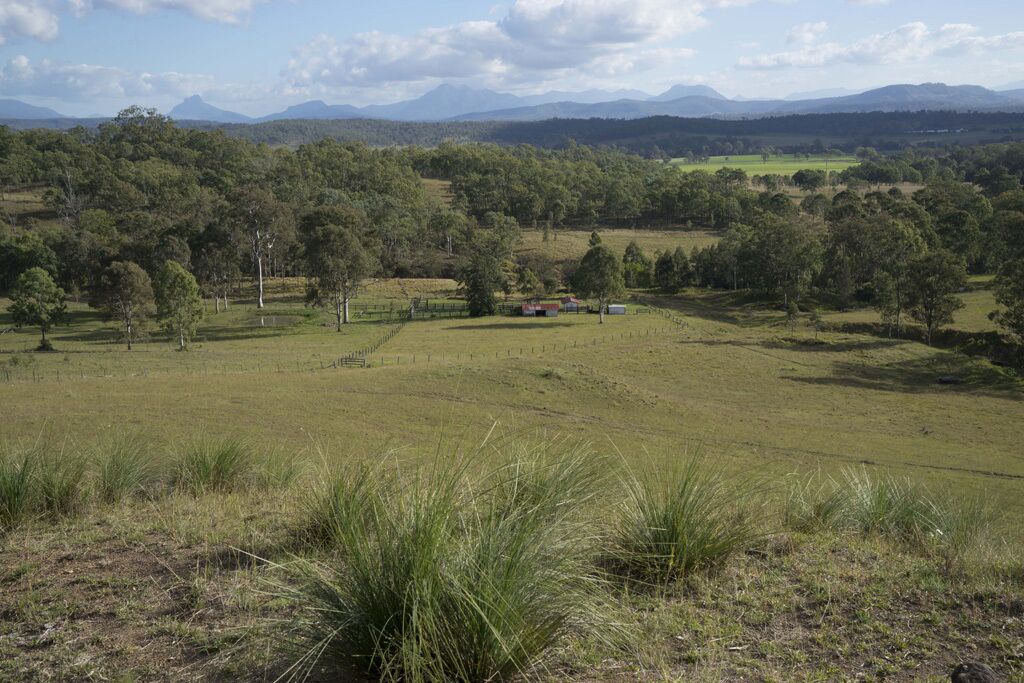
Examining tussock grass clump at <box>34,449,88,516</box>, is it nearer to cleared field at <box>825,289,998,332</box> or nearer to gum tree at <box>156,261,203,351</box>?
gum tree at <box>156,261,203,351</box>

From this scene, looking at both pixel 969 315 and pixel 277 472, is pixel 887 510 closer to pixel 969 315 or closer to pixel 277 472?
pixel 277 472

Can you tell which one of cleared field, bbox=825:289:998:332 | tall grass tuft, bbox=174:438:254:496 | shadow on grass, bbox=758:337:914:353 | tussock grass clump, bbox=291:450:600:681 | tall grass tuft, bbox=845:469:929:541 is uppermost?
tussock grass clump, bbox=291:450:600:681

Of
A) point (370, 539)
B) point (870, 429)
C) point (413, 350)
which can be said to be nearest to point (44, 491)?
point (370, 539)

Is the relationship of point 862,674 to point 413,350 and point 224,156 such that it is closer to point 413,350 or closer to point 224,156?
point 413,350

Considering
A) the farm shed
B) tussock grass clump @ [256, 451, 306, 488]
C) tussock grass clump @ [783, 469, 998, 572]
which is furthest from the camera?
the farm shed

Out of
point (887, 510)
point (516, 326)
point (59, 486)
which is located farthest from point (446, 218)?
point (887, 510)

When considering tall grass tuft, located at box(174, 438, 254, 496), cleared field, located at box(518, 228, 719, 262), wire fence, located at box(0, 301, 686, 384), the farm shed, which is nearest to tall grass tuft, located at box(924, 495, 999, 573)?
tall grass tuft, located at box(174, 438, 254, 496)

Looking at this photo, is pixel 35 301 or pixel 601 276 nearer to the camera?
pixel 35 301

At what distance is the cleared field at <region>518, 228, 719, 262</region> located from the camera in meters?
101

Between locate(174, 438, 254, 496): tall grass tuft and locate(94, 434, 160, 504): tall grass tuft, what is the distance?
1.13 ft

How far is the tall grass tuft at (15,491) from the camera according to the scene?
688cm

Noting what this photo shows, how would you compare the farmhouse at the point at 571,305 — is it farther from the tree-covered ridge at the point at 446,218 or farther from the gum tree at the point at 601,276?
the gum tree at the point at 601,276

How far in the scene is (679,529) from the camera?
5703 mm

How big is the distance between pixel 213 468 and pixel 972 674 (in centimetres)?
786
